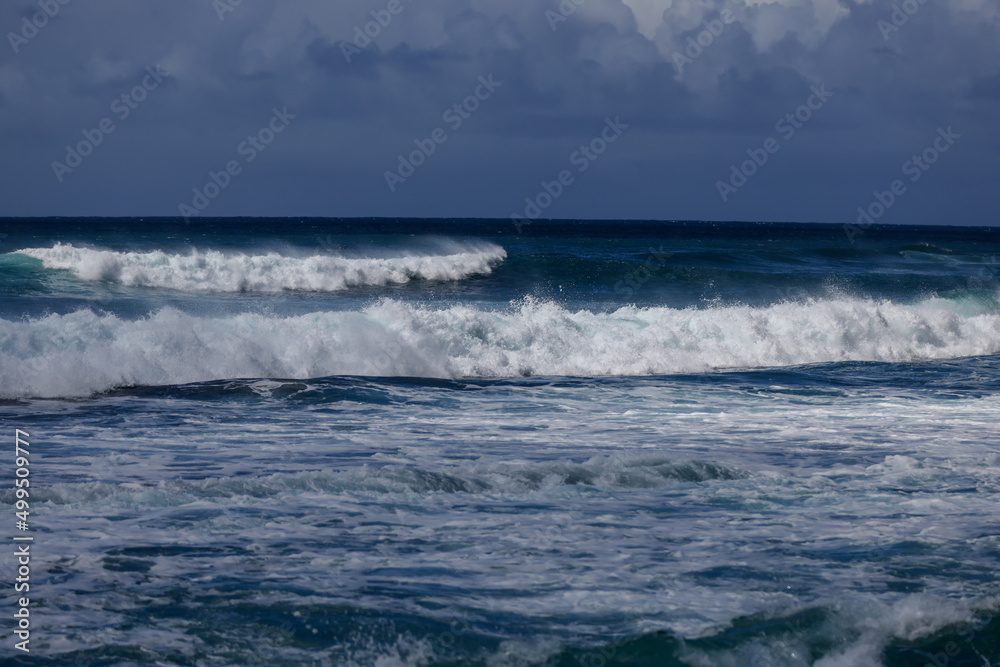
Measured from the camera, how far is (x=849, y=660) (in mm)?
5137

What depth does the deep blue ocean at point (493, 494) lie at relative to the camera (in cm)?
534

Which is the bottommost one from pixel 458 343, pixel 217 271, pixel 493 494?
pixel 493 494

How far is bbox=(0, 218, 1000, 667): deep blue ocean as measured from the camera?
17.5 feet

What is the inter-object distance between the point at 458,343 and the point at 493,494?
32.1 ft

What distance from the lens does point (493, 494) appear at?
808 cm

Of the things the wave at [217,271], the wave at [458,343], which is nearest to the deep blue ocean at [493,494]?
the wave at [458,343]

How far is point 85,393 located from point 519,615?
955cm

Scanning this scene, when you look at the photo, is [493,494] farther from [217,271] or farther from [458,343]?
[217,271]

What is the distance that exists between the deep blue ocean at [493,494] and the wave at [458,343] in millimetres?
64

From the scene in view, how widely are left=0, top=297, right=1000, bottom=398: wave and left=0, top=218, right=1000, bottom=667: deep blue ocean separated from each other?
0.06 metres

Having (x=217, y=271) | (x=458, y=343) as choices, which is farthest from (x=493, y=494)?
(x=217, y=271)

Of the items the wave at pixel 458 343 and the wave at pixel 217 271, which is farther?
the wave at pixel 217 271

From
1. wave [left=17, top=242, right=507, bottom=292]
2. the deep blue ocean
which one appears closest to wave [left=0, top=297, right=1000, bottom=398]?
the deep blue ocean

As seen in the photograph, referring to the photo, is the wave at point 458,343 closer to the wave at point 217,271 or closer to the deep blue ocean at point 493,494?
the deep blue ocean at point 493,494
